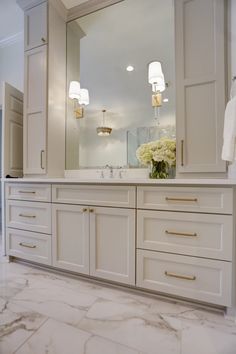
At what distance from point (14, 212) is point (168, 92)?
6.20 ft

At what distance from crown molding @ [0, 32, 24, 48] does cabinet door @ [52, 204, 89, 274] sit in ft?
8.39

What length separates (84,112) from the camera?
245 cm

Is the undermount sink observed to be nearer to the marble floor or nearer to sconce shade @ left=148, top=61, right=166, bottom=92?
sconce shade @ left=148, top=61, right=166, bottom=92

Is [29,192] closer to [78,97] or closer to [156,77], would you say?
[78,97]

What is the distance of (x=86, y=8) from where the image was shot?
91.0 inches

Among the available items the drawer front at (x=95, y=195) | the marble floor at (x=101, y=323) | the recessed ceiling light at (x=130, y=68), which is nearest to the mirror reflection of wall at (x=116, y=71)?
the recessed ceiling light at (x=130, y=68)

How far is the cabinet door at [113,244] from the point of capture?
1.54m

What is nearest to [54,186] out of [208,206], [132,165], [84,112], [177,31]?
[132,165]

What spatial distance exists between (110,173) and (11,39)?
2.51m

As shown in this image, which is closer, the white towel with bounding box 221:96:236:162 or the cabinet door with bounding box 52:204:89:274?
the white towel with bounding box 221:96:236:162

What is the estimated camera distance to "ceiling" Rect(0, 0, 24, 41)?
2.42m

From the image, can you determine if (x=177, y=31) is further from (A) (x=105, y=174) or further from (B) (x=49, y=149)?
(B) (x=49, y=149)

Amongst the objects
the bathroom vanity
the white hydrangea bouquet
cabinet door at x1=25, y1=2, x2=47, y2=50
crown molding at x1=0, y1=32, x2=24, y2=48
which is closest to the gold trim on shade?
the white hydrangea bouquet

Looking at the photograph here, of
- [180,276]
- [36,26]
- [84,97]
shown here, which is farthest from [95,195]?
[36,26]
